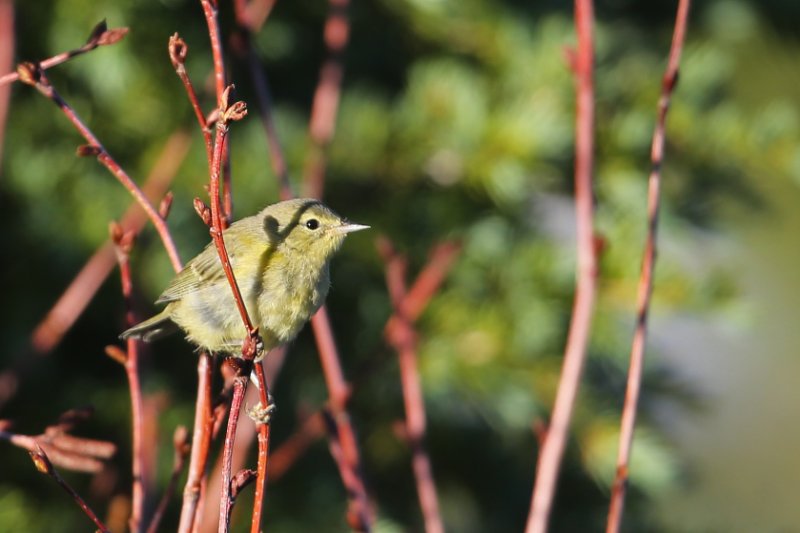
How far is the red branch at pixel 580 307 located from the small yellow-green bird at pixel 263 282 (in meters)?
0.66

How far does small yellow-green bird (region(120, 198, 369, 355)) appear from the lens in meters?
2.15

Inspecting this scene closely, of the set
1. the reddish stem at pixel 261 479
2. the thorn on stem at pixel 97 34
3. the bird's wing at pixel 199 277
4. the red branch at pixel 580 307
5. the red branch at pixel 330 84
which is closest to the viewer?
the reddish stem at pixel 261 479

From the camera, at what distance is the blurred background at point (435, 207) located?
3121mm

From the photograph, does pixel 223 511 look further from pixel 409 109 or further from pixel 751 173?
pixel 751 173

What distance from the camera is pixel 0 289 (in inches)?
125

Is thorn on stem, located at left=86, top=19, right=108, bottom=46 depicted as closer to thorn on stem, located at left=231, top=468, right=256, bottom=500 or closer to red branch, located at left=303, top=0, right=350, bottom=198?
thorn on stem, located at left=231, top=468, right=256, bottom=500

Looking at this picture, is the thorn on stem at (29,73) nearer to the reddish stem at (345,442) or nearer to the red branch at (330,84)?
the reddish stem at (345,442)

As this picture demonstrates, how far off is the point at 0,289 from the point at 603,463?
206 centimetres

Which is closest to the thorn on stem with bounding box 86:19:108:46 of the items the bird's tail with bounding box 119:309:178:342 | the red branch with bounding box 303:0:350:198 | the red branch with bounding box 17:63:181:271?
the red branch with bounding box 17:63:181:271

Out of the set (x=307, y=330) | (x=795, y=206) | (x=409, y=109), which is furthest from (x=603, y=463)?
(x=795, y=206)

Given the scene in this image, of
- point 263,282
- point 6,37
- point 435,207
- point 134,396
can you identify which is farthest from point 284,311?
point 435,207

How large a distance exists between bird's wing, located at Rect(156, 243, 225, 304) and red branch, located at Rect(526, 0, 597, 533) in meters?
0.96

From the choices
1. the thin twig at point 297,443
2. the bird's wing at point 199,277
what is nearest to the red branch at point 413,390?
the thin twig at point 297,443

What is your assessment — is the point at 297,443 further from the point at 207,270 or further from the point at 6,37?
the point at 6,37
